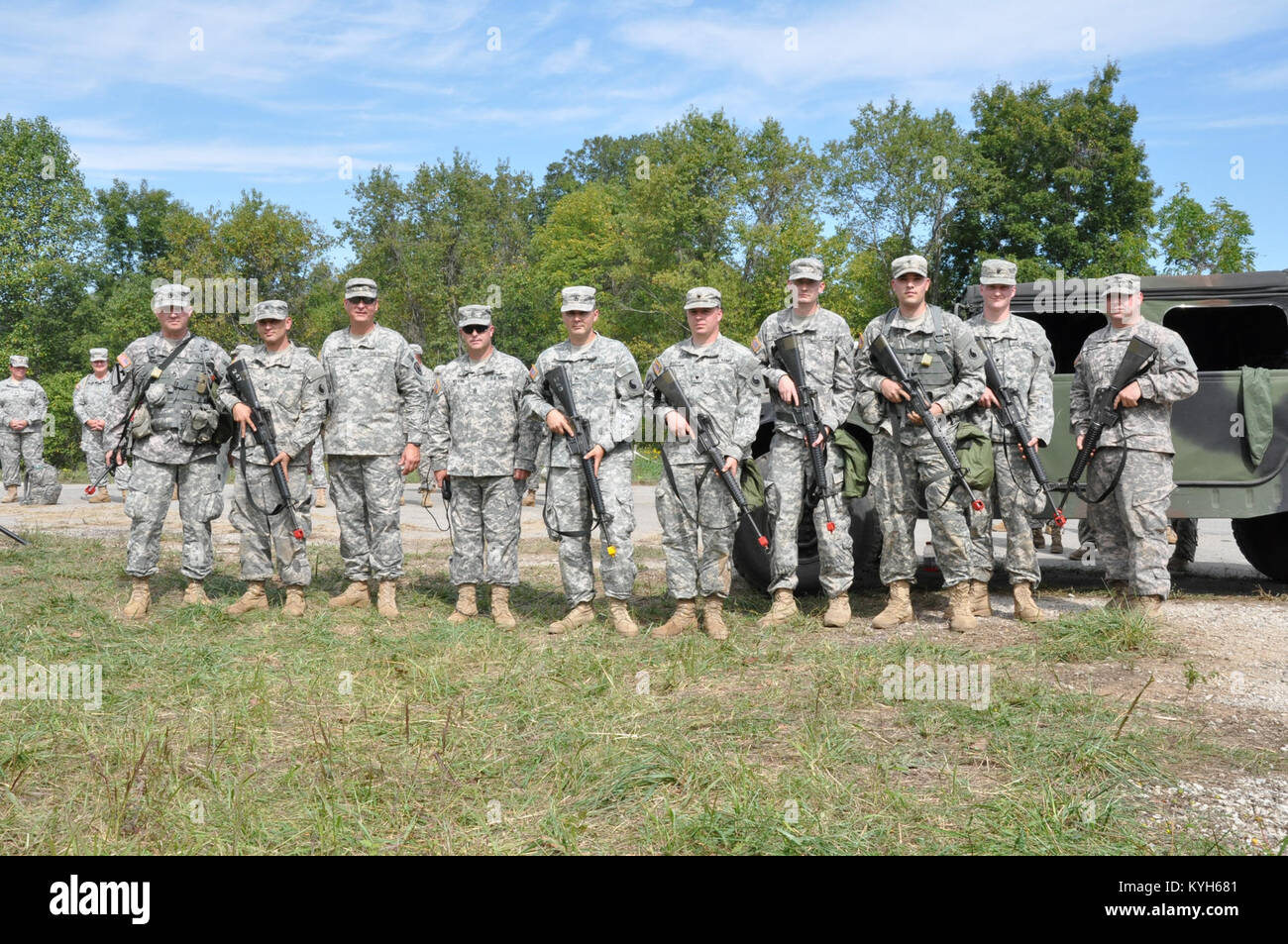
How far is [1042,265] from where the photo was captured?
31.0 metres

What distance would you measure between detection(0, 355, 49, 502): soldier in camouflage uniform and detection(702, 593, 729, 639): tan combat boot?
39.0 feet

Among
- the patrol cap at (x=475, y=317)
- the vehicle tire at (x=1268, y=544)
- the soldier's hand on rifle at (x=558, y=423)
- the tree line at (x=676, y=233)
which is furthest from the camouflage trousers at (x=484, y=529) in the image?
the tree line at (x=676, y=233)

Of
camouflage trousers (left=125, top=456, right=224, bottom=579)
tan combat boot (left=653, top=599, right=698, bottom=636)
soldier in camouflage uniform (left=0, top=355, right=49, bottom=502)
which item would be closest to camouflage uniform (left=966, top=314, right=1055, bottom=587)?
tan combat boot (left=653, top=599, right=698, bottom=636)

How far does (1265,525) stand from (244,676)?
702 centimetres

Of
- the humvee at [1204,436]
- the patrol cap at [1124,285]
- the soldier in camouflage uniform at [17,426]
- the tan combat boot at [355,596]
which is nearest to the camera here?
the patrol cap at [1124,285]

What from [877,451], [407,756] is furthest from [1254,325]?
[407,756]

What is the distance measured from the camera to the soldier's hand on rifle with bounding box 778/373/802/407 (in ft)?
20.1

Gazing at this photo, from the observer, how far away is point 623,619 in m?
6.21

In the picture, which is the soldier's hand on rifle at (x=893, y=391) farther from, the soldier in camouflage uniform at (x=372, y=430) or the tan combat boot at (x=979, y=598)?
the soldier in camouflage uniform at (x=372, y=430)

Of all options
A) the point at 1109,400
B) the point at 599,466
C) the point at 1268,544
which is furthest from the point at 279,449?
the point at 1268,544

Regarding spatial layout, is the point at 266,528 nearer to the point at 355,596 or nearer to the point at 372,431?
the point at 355,596

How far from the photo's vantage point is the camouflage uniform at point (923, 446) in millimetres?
6113

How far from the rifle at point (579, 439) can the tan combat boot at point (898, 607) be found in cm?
167

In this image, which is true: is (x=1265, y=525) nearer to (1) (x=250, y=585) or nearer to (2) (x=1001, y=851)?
(2) (x=1001, y=851)
